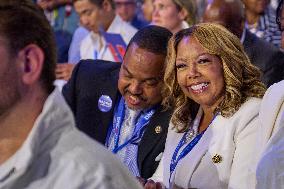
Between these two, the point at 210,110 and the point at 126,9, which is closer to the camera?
the point at 210,110

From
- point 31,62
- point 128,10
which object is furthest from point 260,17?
point 31,62

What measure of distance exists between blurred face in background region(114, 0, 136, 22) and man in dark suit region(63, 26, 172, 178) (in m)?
3.32

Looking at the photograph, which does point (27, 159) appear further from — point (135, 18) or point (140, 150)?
point (135, 18)

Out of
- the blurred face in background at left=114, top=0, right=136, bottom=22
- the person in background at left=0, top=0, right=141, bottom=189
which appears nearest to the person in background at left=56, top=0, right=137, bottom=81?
the blurred face in background at left=114, top=0, right=136, bottom=22

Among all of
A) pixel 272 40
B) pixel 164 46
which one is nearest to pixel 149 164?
pixel 164 46

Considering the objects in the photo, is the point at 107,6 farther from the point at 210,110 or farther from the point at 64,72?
the point at 210,110

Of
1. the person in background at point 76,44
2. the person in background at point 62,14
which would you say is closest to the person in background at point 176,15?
the person in background at point 76,44

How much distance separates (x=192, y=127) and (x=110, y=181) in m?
1.70

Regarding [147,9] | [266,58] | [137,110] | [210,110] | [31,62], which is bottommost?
[147,9]

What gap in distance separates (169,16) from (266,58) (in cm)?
140

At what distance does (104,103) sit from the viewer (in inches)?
133

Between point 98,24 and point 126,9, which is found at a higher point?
point 98,24

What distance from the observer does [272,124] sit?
2645mm

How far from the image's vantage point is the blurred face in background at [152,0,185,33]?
5.40 m
